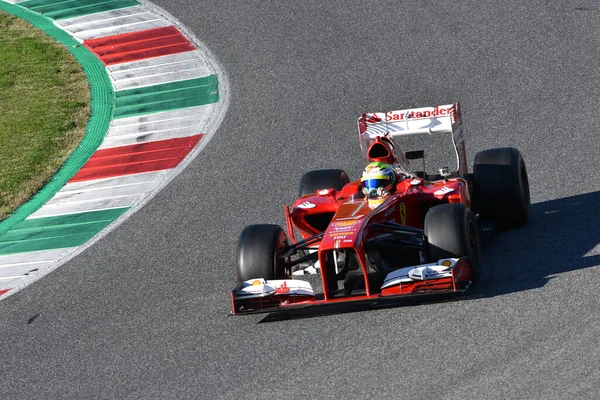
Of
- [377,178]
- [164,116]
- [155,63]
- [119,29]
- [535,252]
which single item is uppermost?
[119,29]

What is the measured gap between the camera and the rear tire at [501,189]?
1162 cm

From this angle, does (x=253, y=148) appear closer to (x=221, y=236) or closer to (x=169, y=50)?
(x=221, y=236)

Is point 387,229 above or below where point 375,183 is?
below

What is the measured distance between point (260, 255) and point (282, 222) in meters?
2.75

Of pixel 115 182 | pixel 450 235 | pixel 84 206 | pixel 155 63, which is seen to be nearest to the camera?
pixel 450 235

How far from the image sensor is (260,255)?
408 inches

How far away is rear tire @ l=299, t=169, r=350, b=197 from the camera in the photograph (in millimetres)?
12047

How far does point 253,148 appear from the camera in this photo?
52.1 ft

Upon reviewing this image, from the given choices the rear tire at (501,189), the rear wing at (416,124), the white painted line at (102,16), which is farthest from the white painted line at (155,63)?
the rear tire at (501,189)

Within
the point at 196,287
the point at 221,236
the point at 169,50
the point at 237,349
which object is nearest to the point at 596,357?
the point at 237,349

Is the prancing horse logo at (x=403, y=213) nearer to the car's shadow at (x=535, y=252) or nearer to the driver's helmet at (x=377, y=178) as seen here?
the driver's helmet at (x=377, y=178)

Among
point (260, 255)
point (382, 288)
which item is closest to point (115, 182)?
point (260, 255)

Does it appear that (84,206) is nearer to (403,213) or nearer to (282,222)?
(282,222)

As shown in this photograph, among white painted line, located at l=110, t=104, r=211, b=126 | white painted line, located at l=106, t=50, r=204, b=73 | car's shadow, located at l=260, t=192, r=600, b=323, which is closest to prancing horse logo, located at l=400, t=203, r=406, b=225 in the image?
car's shadow, located at l=260, t=192, r=600, b=323
